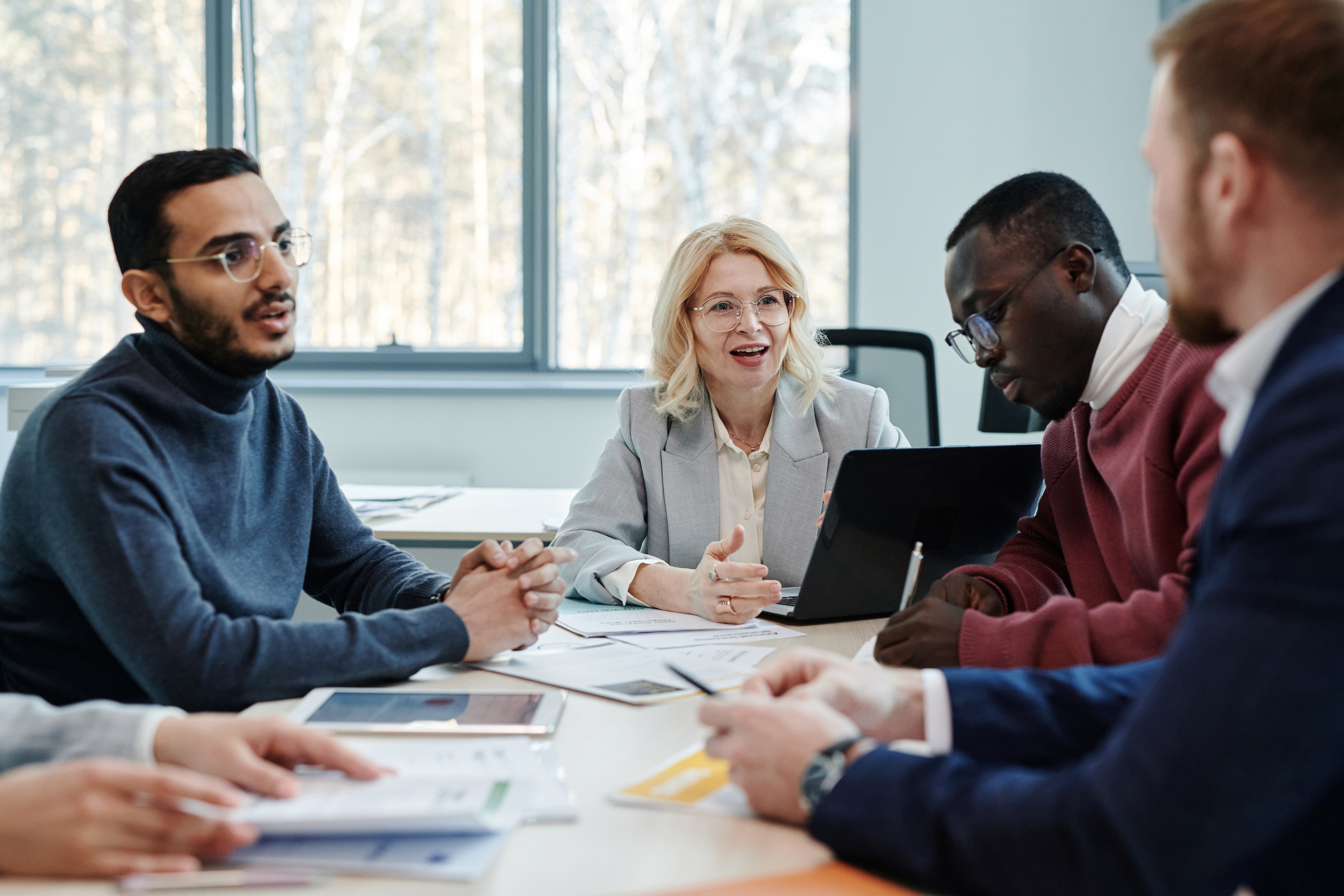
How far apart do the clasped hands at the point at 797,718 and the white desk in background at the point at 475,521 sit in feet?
4.32

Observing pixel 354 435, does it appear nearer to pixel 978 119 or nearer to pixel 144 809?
pixel 978 119

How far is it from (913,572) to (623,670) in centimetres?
52

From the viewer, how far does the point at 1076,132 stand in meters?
3.99

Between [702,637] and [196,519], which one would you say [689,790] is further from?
[196,519]

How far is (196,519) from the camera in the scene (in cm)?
138

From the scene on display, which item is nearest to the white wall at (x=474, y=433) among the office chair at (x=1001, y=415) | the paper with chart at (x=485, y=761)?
the office chair at (x=1001, y=415)

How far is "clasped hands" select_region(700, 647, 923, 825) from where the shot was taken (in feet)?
2.83

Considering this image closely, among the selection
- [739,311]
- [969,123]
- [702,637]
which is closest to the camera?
[702,637]

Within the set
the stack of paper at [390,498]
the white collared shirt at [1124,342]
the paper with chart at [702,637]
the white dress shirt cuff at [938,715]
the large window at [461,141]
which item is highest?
the large window at [461,141]

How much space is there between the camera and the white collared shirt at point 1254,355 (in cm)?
72

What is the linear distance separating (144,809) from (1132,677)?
85 centimetres

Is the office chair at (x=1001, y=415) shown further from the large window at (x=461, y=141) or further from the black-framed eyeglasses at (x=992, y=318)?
the large window at (x=461, y=141)

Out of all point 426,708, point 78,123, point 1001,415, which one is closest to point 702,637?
point 426,708

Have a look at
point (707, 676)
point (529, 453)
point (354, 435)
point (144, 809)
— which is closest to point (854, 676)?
point (707, 676)
